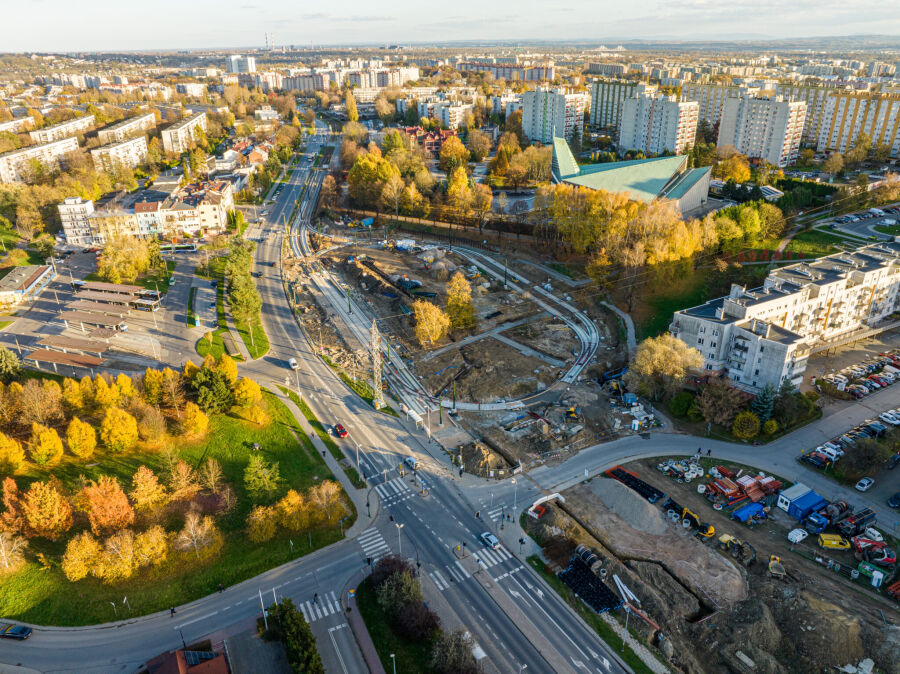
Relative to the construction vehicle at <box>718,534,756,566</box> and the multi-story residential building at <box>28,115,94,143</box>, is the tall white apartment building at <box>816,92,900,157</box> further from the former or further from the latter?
the multi-story residential building at <box>28,115,94,143</box>

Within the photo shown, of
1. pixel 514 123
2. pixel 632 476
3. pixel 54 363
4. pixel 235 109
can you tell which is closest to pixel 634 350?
pixel 632 476

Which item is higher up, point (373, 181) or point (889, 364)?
point (373, 181)

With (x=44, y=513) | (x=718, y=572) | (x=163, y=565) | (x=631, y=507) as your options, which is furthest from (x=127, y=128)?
(x=718, y=572)

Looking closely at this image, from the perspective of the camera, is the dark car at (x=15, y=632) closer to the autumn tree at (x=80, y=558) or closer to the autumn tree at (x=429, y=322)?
the autumn tree at (x=80, y=558)

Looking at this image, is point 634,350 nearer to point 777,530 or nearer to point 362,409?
point 777,530

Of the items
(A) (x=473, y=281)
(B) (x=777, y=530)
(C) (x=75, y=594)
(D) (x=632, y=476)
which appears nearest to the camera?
(C) (x=75, y=594)

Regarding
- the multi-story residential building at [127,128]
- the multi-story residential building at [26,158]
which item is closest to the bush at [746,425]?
the multi-story residential building at [26,158]

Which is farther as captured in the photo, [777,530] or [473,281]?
[473,281]

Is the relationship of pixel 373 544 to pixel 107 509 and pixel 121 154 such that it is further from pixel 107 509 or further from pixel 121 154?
pixel 121 154

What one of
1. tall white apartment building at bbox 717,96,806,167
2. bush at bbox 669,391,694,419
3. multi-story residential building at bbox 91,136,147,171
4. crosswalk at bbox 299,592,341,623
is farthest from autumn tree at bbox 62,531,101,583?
tall white apartment building at bbox 717,96,806,167
